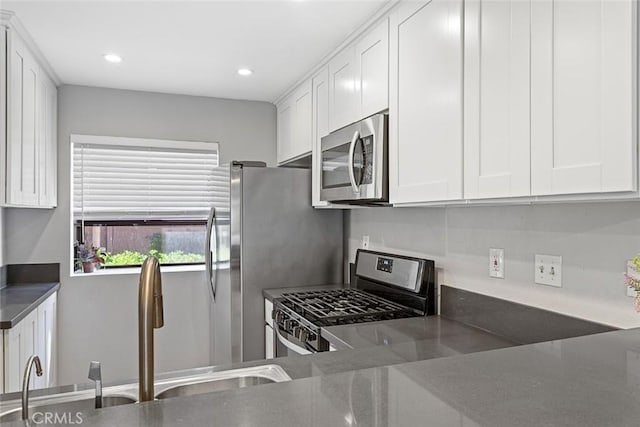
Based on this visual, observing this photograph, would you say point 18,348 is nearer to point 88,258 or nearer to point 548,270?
point 88,258

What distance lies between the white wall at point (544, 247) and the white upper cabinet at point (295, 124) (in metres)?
1.07

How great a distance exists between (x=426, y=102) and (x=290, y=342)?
4.52 feet

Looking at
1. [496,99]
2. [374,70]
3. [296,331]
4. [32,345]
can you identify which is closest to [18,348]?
[32,345]

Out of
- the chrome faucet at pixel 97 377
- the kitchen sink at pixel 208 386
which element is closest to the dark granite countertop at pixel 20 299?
the kitchen sink at pixel 208 386

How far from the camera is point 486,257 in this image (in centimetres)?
190

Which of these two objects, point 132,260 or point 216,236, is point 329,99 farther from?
point 132,260

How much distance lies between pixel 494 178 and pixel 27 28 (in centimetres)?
246

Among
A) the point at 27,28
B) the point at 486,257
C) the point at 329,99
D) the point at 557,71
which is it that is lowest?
the point at 486,257

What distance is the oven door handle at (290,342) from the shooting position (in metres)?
2.12

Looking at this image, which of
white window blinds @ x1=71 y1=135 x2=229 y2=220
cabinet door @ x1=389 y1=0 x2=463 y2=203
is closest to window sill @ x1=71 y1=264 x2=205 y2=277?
white window blinds @ x1=71 y1=135 x2=229 y2=220

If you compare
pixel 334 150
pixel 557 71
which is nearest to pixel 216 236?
pixel 334 150

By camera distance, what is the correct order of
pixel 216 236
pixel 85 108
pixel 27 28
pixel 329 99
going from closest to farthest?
pixel 27 28 → pixel 329 99 → pixel 216 236 → pixel 85 108

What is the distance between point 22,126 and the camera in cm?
245

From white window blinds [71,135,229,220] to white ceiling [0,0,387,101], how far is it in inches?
20.1
